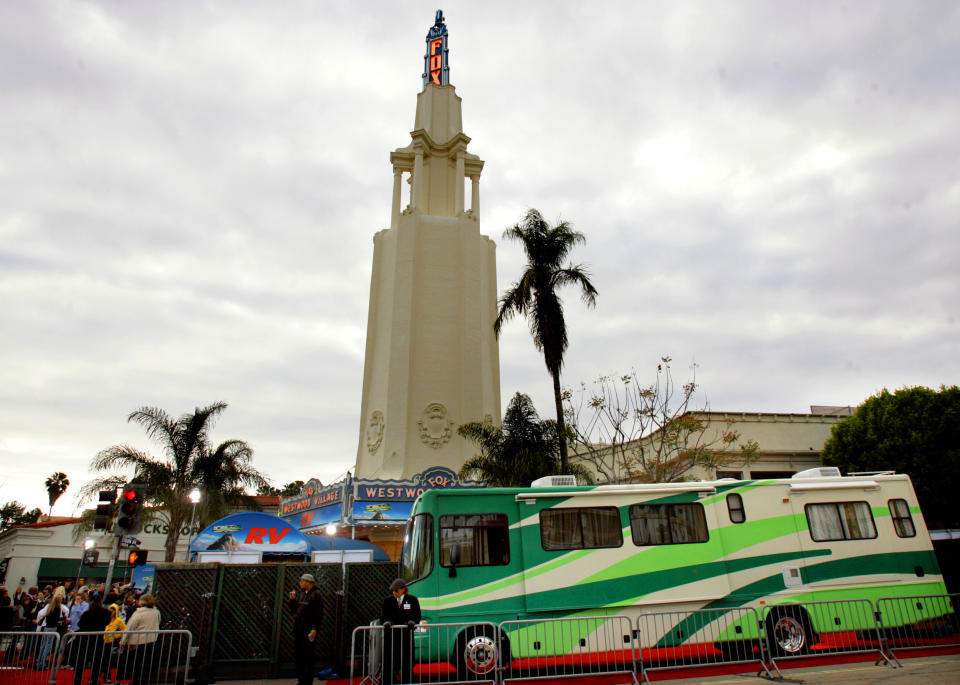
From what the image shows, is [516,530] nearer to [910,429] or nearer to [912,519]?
[912,519]

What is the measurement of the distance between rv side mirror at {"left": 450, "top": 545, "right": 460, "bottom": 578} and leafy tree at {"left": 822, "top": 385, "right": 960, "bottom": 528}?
28.2m

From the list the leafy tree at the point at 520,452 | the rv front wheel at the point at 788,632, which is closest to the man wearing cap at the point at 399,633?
the rv front wheel at the point at 788,632

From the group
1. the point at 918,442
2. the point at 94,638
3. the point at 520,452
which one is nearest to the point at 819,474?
the point at 520,452

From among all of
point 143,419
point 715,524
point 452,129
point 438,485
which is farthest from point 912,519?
point 452,129

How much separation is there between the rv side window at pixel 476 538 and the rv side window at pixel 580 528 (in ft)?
2.46

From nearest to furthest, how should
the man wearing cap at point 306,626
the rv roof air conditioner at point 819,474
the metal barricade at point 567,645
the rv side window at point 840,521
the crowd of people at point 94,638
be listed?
1. the crowd of people at point 94,638
2. the metal barricade at point 567,645
3. the man wearing cap at point 306,626
4. the rv side window at point 840,521
5. the rv roof air conditioner at point 819,474

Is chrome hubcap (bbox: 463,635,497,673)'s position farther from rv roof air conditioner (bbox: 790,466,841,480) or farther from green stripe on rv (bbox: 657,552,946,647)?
rv roof air conditioner (bbox: 790,466,841,480)

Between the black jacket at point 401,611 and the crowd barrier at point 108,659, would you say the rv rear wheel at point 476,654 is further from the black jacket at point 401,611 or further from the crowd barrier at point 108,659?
the crowd barrier at point 108,659

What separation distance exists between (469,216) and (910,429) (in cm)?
2696

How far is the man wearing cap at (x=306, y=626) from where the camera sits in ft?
34.3

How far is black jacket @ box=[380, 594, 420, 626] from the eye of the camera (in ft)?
30.3

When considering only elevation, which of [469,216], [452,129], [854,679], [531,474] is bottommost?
[854,679]

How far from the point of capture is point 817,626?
431 inches

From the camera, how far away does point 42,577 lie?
4334 cm
